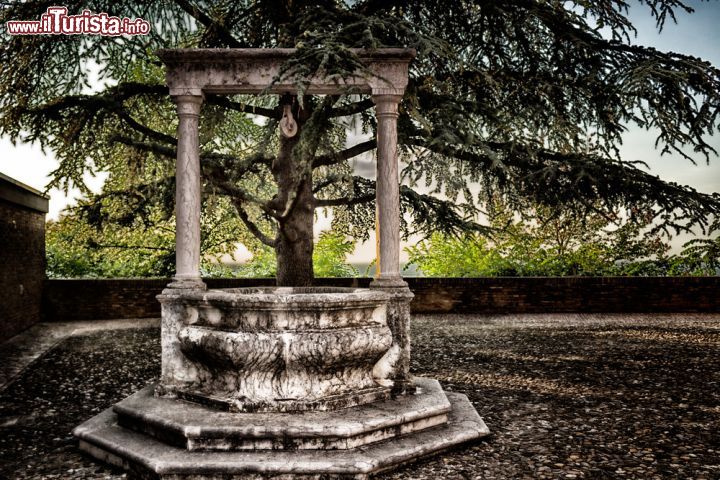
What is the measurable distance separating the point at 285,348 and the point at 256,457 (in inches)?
31.8

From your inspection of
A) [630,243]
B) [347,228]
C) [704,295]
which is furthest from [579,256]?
[347,228]

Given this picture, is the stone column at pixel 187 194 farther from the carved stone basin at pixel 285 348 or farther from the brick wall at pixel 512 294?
the brick wall at pixel 512 294

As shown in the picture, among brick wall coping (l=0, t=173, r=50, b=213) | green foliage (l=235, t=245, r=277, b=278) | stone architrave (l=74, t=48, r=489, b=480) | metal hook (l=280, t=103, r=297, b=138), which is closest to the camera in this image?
stone architrave (l=74, t=48, r=489, b=480)

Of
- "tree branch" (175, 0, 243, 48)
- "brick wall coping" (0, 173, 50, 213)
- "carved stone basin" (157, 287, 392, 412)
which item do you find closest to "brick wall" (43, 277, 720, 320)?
"brick wall coping" (0, 173, 50, 213)

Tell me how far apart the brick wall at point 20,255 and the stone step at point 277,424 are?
6.17 metres

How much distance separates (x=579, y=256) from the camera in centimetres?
1588

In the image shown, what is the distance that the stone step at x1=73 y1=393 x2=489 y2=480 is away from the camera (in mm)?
3871

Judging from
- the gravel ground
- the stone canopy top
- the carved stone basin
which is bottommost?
the gravel ground


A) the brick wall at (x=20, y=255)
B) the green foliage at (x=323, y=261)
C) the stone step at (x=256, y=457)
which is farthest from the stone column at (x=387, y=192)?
the green foliage at (x=323, y=261)

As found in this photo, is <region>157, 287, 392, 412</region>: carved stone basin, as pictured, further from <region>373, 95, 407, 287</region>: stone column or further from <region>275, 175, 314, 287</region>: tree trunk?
<region>275, 175, 314, 287</region>: tree trunk

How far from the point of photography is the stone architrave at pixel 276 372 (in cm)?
411

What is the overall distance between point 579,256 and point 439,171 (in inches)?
359

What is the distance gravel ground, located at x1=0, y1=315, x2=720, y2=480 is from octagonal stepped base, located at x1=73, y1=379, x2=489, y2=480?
15cm

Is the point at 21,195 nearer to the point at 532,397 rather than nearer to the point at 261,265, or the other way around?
the point at 261,265
